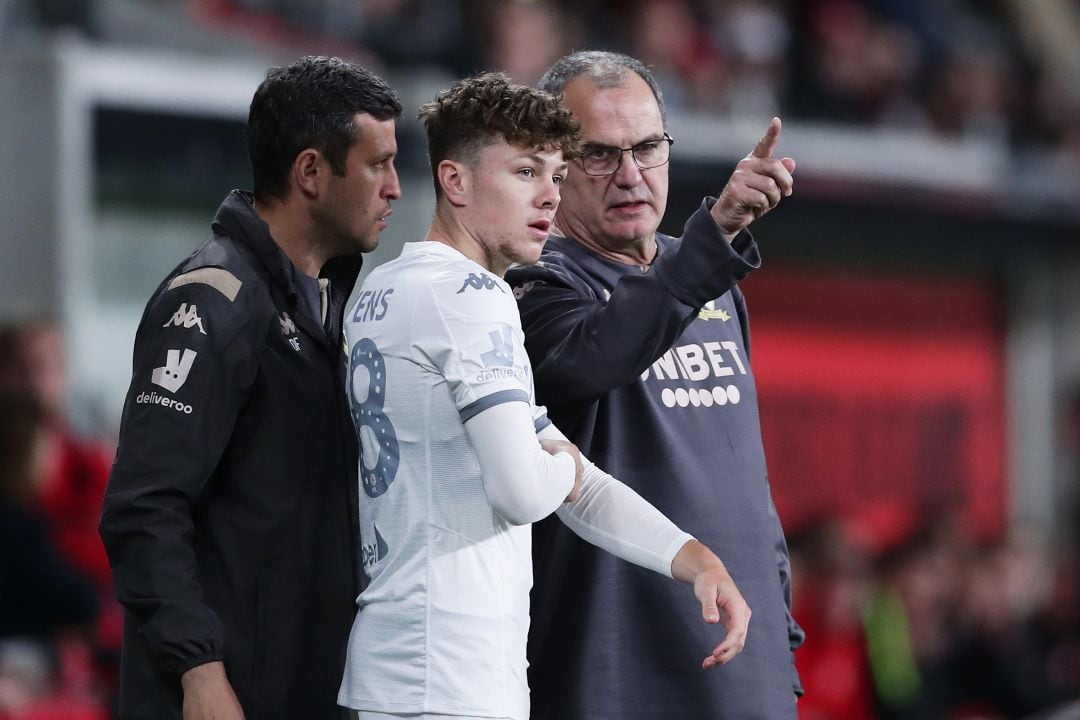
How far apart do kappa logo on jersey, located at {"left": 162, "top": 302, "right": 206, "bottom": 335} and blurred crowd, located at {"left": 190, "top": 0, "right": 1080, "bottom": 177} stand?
6.36 metres

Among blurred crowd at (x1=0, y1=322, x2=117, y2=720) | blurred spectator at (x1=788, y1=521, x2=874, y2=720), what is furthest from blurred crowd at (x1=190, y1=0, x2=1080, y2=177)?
blurred crowd at (x1=0, y1=322, x2=117, y2=720)

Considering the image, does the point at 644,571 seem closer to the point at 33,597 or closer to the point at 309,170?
the point at 309,170

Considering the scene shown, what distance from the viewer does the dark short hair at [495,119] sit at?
2.91m

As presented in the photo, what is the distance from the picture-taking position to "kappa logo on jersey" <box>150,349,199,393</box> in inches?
113

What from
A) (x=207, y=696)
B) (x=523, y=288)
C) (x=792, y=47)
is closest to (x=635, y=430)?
(x=523, y=288)

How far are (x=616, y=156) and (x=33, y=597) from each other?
9.08 ft

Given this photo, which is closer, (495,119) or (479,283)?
(479,283)

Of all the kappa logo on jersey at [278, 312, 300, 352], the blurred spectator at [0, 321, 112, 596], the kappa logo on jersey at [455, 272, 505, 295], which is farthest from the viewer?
the blurred spectator at [0, 321, 112, 596]

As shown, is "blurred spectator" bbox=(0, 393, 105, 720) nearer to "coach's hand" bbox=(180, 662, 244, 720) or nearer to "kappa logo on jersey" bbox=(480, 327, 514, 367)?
"coach's hand" bbox=(180, 662, 244, 720)

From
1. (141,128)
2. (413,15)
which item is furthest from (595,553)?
(413,15)

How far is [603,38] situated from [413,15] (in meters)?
1.95

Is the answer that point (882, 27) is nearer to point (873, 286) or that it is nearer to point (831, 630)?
point (873, 286)

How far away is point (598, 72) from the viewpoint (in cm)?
347

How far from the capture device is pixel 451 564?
2.73 metres
